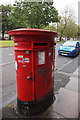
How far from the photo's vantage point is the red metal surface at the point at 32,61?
1.84 metres

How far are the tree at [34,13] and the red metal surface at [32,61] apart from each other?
786 inches

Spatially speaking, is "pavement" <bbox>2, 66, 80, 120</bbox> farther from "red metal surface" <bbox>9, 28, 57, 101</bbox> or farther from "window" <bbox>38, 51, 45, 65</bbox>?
"window" <bbox>38, 51, 45, 65</bbox>

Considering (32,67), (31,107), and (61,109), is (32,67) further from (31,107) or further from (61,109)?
(61,109)

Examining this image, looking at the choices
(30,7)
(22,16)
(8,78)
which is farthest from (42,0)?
(8,78)

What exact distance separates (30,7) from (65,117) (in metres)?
22.1

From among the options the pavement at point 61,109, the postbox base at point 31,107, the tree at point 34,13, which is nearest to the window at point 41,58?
the postbox base at point 31,107

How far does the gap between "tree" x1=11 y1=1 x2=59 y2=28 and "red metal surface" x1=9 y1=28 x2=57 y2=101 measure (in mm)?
19968

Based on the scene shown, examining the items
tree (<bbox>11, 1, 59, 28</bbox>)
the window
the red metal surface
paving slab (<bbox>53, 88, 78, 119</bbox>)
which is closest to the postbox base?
the red metal surface

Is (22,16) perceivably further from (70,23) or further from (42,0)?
(70,23)

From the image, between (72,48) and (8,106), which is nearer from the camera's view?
(8,106)

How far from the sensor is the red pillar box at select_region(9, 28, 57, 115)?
1.85 meters

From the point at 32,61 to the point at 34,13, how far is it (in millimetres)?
20362

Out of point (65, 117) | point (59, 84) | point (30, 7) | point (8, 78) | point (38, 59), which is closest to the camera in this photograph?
point (38, 59)

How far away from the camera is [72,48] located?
30.4ft
